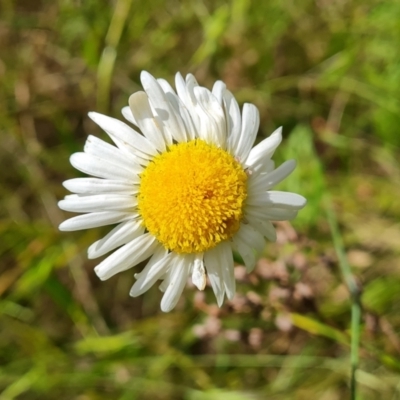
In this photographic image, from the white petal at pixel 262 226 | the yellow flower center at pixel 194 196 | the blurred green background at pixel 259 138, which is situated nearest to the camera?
the yellow flower center at pixel 194 196

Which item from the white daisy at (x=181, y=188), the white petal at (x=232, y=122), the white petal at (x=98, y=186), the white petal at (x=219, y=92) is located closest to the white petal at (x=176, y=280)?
the white daisy at (x=181, y=188)

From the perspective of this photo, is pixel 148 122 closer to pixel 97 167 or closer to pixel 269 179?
pixel 97 167

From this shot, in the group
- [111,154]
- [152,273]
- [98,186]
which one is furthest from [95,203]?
[152,273]

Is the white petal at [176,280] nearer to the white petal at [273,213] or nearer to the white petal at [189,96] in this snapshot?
the white petal at [273,213]

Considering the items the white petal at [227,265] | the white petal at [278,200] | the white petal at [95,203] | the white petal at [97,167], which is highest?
the white petal at [97,167]

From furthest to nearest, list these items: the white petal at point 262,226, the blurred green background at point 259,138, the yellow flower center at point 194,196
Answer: the blurred green background at point 259,138 < the white petal at point 262,226 < the yellow flower center at point 194,196

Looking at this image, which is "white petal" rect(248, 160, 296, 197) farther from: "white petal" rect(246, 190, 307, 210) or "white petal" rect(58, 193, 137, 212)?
"white petal" rect(58, 193, 137, 212)

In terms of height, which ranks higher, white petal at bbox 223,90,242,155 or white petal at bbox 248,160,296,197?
white petal at bbox 223,90,242,155

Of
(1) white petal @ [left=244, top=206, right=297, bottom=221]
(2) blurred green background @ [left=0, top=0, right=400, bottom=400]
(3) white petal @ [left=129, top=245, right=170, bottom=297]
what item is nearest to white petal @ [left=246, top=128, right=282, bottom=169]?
(1) white petal @ [left=244, top=206, right=297, bottom=221]
